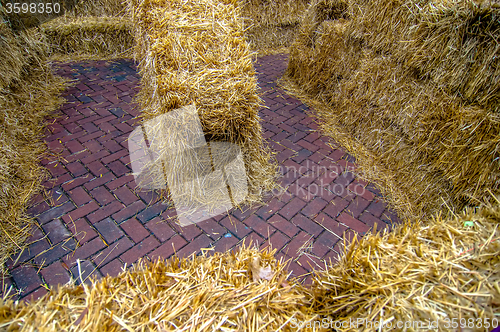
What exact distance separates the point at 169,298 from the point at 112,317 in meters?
0.25

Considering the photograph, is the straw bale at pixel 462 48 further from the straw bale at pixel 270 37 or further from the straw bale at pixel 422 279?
the straw bale at pixel 270 37

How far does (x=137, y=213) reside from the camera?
2969 mm

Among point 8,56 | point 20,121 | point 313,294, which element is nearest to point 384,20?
point 313,294

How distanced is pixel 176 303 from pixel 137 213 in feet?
6.11

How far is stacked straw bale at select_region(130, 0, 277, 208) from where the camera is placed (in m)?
2.68

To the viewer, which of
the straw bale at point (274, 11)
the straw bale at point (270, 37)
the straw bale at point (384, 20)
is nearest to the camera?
the straw bale at point (384, 20)

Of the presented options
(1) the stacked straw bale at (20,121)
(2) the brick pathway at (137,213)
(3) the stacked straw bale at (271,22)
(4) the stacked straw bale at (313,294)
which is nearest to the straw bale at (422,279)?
(4) the stacked straw bale at (313,294)

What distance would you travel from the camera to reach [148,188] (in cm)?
327

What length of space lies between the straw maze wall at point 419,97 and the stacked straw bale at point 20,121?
399 cm

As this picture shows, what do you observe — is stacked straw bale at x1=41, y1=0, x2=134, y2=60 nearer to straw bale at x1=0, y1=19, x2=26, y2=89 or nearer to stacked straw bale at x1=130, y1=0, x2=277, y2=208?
straw bale at x1=0, y1=19, x2=26, y2=89

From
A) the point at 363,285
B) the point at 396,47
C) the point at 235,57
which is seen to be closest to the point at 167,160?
the point at 235,57

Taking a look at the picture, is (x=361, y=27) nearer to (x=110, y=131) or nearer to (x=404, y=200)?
(x=404, y=200)

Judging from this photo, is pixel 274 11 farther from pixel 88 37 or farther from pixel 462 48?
pixel 462 48

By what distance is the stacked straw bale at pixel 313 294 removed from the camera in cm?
120
